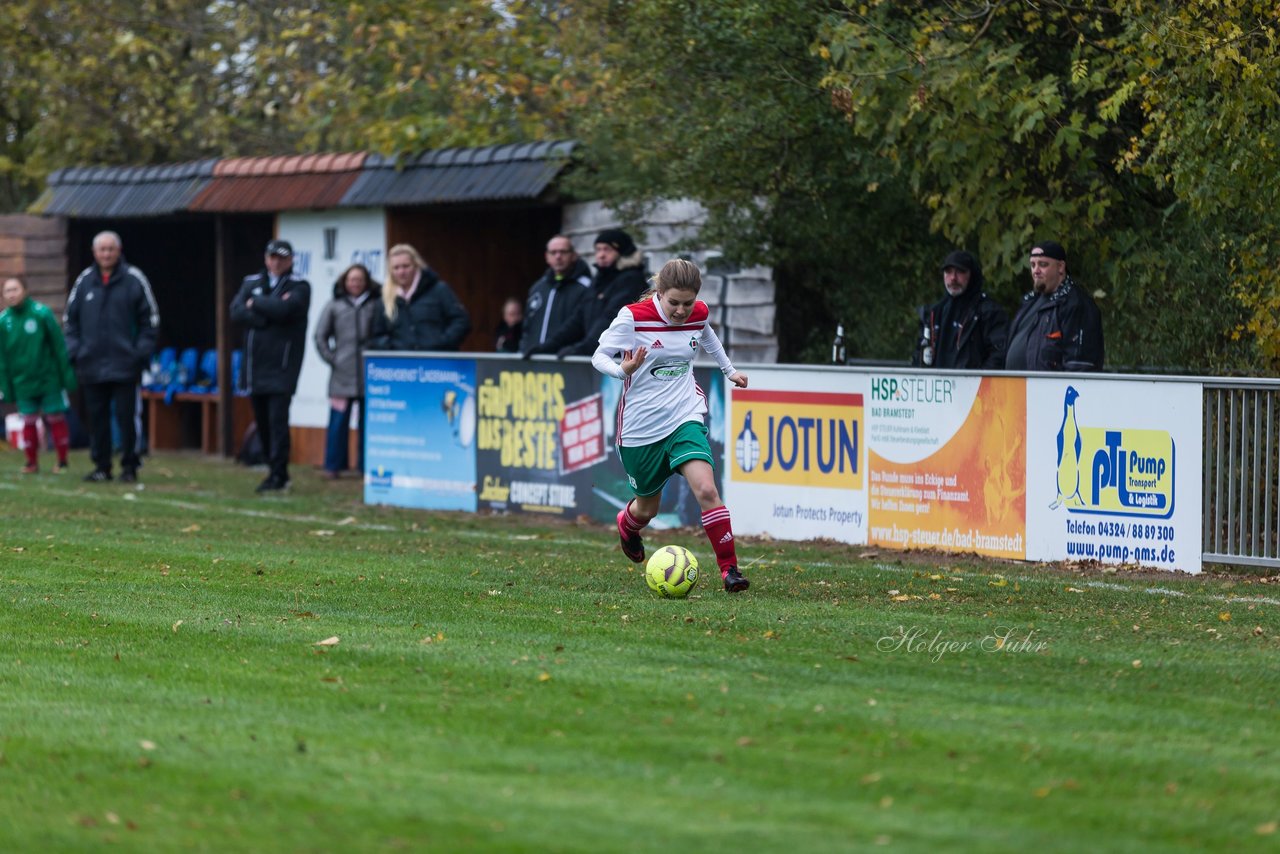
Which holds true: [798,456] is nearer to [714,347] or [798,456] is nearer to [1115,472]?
[1115,472]

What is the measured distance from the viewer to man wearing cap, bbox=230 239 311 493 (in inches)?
691

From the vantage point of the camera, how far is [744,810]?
5.36m

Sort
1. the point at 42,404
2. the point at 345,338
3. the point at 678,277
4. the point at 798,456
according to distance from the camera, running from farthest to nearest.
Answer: the point at 42,404
the point at 345,338
the point at 798,456
the point at 678,277

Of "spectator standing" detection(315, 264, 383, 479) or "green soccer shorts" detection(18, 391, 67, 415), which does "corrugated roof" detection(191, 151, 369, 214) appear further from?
"green soccer shorts" detection(18, 391, 67, 415)

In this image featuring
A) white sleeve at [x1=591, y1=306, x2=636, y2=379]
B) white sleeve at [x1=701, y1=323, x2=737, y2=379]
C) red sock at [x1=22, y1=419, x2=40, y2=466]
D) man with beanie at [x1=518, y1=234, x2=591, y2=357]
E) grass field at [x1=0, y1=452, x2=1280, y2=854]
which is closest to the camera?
grass field at [x1=0, y1=452, x2=1280, y2=854]

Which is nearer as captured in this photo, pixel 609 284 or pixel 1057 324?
pixel 1057 324

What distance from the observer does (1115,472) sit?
38.4ft

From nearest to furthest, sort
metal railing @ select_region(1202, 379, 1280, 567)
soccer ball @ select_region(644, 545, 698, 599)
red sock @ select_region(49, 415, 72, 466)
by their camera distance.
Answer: soccer ball @ select_region(644, 545, 698, 599) < metal railing @ select_region(1202, 379, 1280, 567) < red sock @ select_region(49, 415, 72, 466)

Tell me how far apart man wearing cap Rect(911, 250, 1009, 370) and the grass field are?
2.12 metres

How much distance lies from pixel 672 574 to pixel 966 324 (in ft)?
14.5

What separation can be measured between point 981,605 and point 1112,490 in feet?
7.67

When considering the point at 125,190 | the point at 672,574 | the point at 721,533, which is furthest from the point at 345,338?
the point at 672,574

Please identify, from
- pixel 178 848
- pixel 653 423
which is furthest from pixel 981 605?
pixel 178 848

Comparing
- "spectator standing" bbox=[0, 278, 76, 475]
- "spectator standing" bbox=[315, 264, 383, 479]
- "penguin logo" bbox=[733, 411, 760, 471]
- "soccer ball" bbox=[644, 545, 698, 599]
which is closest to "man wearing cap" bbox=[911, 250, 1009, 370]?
"penguin logo" bbox=[733, 411, 760, 471]
